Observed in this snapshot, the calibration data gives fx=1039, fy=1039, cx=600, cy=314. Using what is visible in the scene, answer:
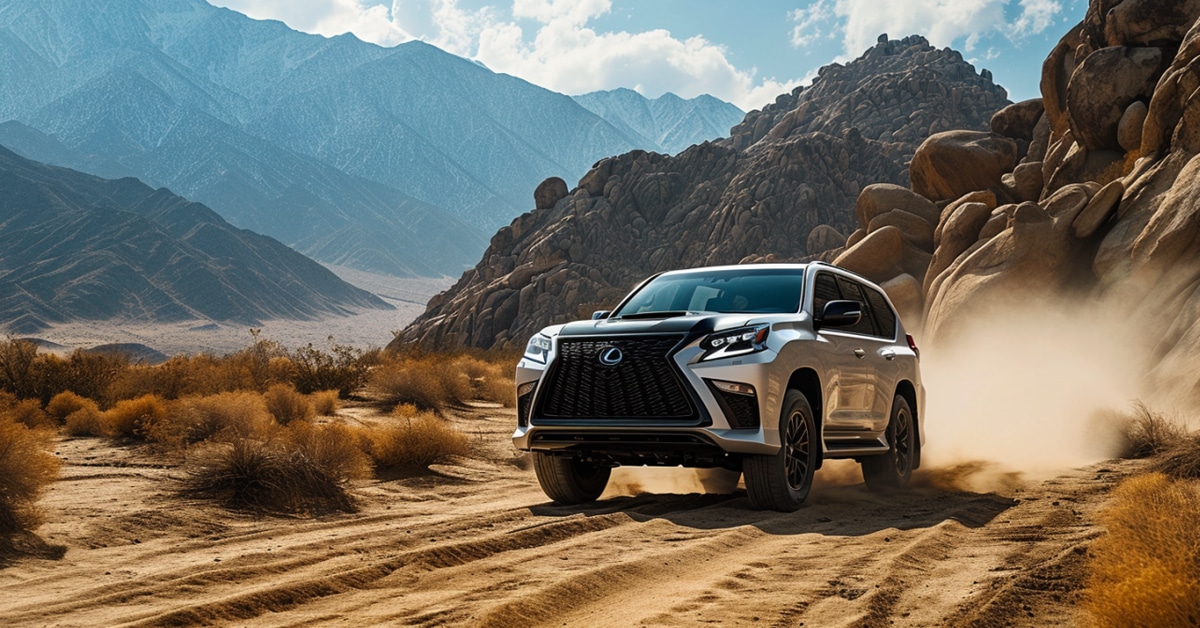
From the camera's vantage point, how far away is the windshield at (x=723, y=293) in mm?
8922

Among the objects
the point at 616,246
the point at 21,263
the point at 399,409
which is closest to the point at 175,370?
the point at 399,409

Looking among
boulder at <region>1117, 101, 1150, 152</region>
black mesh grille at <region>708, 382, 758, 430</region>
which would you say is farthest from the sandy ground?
black mesh grille at <region>708, 382, 758, 430</region>

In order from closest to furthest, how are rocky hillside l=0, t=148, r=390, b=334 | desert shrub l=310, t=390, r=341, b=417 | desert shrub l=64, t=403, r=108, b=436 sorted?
desert shrub l=64, t=403, r=108, b=436 < desert shrub l=310, t=390, r=341, b=417 < rocky hillside l=0, t=148, r=390, b=334

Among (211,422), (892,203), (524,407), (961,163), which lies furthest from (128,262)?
(524,407)

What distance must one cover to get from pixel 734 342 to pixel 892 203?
101 feet

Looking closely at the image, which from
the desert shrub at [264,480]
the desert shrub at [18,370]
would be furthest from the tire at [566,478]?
the desert shrub at [18,370]

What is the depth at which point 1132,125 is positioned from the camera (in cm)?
2836

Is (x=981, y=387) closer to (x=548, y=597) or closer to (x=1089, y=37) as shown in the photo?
(x=548, y=597)

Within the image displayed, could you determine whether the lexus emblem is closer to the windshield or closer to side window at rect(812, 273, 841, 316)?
the windshield

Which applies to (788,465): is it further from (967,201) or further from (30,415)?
(967,201)

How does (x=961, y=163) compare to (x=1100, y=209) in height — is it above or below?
above

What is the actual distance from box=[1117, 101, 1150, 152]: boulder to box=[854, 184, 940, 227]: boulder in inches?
312

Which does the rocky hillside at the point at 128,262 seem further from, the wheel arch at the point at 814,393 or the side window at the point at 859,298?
the wheel arch at the point at 814,393

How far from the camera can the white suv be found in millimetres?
7730
